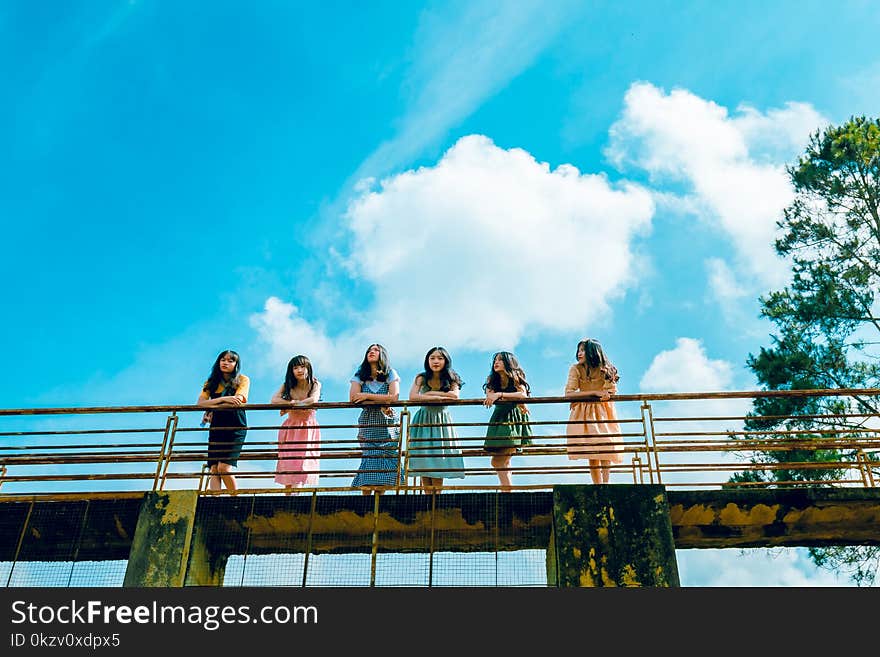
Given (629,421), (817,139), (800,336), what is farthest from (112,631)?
(817,139)

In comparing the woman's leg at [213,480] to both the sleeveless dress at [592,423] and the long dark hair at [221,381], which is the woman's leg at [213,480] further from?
the sleeveless dress at [592,423]

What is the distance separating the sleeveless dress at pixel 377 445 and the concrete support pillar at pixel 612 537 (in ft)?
5.79

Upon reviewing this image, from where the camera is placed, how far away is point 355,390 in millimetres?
8570

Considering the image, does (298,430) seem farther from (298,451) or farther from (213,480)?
(213,480)

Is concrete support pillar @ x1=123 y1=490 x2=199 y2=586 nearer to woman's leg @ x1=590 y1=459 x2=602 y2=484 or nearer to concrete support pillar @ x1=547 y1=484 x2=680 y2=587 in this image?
concrete support pillar @ x1=547 y1=484 x2=680 y2=587

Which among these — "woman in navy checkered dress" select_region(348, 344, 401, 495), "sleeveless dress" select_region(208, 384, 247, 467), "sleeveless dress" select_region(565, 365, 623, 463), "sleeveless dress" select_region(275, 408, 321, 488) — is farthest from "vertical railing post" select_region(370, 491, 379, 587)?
"sleeveless dress" select_region(565, 365, 623, 463)

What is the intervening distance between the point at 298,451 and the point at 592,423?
319cm

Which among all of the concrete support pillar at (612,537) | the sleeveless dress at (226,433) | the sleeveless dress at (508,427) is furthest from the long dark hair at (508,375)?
the sleeveless dress at (226,433)

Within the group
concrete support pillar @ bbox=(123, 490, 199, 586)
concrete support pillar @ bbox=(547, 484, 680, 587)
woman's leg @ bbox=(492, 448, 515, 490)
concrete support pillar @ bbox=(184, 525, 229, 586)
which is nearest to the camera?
concrete support pillar @ bbox=(547, 484, 680, 587)

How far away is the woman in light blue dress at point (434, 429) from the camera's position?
816cm

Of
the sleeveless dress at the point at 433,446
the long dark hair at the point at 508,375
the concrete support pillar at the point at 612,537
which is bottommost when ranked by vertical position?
the concrete support pillar at the point at 612,537

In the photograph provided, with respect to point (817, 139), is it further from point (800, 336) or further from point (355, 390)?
point (355, 390)

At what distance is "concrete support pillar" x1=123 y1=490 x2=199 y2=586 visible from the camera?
7754mm

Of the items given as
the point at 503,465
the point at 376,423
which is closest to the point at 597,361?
the point at 503,465
